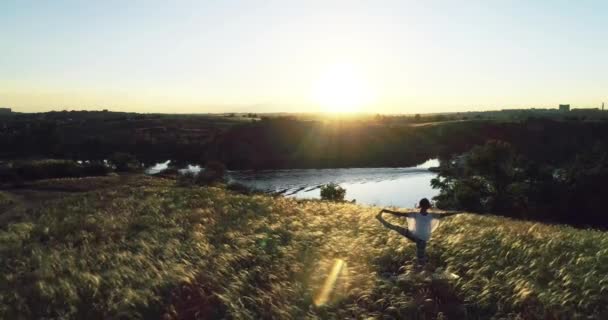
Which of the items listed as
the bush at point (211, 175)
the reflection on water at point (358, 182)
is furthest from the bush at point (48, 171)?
the reflection on water at point (358, 182)

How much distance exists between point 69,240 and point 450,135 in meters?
169

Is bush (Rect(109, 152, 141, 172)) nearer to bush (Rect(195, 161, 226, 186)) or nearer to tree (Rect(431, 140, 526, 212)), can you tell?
bush (Rect(195, 161, 226, 186))

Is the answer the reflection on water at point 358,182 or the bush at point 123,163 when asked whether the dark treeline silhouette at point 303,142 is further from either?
the reflection on water at point 358,182

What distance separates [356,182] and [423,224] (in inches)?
3726

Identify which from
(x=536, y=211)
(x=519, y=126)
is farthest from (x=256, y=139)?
(x=536, y=211)

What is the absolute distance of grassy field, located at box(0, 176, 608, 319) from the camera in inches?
420

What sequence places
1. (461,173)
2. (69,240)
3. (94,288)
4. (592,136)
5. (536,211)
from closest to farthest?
(94,288)
(69,240)
(536,211)
(461,173)
(592,136)

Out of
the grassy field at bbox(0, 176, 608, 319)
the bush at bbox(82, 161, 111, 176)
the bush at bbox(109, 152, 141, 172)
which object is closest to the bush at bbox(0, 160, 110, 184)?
the bush at bbox(82, 161, 111, 176)

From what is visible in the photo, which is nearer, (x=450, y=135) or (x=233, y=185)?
(x=233, y=185)

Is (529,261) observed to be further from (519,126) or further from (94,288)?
(519,126)

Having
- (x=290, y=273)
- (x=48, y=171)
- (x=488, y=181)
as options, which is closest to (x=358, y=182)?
(x=488, y=181)

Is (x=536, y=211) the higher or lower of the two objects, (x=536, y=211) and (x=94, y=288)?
the lower

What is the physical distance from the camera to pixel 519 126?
6732 inches

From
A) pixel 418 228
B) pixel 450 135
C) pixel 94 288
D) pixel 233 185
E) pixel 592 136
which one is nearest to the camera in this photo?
pixel 94 288
